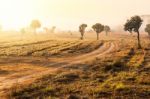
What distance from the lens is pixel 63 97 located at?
30891 millimetres

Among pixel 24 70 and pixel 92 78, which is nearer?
pixel 92 78

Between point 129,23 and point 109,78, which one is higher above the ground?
point 129,23

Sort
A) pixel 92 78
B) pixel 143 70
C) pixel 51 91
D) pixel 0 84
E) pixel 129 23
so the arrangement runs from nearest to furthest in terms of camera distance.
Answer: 1. pixel 51 91
2. pixel 0 84
3. pixel 92 78
4. pixel 143 70
5. pixel 129 23

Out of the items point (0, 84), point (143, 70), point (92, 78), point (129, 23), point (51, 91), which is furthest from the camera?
point (129, 23)

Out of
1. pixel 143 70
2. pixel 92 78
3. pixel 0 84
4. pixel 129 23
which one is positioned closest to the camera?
pixel 0 84

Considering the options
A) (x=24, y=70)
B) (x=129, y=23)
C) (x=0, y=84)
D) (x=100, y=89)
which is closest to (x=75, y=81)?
(x=100, y=89)

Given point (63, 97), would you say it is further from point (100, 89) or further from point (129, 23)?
point (129, 23)

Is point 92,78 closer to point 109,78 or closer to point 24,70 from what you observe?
point 109,78

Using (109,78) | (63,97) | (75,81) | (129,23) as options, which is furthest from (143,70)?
(129,23)

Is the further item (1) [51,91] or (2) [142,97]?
(1) [51,91]

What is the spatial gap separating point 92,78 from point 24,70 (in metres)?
14.3

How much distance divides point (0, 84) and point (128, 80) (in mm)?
16711

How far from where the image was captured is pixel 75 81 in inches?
1547

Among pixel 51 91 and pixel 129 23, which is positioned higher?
pixel 129 23
